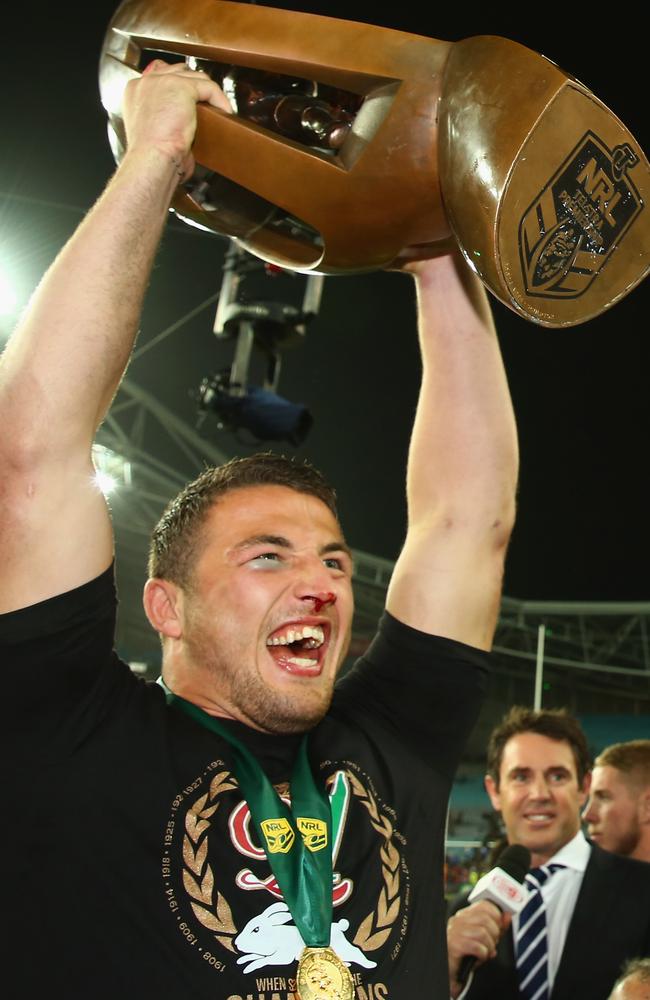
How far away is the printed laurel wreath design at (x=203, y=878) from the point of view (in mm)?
1114

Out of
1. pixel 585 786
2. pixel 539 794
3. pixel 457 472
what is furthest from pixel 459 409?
pixel 585 786

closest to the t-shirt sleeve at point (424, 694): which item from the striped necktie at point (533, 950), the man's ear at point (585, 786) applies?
the striped necktie at point (533, 950)

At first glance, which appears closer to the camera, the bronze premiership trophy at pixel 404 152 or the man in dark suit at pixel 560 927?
the bronze premiership trophy at pixel 404 152

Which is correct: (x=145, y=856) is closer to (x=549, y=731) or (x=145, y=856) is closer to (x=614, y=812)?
(x=549, y=731)

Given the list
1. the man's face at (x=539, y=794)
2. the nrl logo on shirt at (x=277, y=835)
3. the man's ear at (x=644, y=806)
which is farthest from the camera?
the man's ear at (x=644, y=806)

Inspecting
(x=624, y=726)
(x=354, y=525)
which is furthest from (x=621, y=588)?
(x=354, y=525)

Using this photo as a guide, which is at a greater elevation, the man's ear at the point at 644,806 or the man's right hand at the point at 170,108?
the man's right hand at the point at 170,108

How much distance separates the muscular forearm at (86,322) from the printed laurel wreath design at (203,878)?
454 millimetres

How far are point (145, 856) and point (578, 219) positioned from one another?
863mm

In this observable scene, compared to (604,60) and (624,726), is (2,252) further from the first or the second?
(624,726)

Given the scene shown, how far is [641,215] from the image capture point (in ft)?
3.76

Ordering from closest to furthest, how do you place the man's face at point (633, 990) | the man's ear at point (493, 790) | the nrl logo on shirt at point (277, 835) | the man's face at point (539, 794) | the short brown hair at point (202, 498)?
the nrl logo on shirt at point (277, 835) < the short brown hair at point (202, 498) < the man's face at point (633, 990) < the man's face at point (539, 794) < the man's ear at point (493, 790)

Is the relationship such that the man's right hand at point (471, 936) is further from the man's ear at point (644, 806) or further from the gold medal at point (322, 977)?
the man's ear at point (644, 806)

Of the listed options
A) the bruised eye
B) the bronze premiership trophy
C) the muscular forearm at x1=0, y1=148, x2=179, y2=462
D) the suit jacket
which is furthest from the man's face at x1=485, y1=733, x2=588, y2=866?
the muscular forearm at x1=0, y1=148, x2=179, y2=462
